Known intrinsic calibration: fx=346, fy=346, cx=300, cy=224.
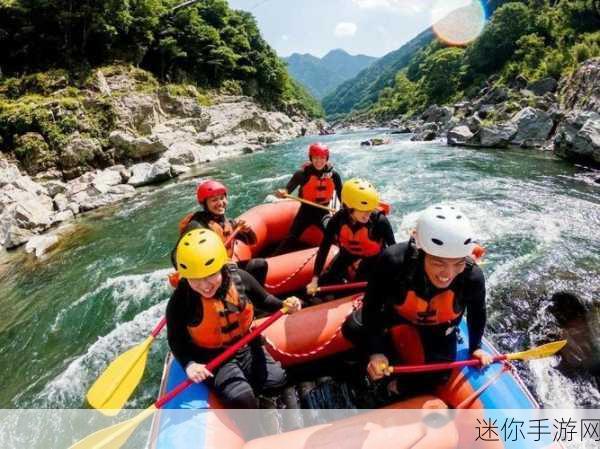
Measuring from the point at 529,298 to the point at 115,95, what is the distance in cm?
2496

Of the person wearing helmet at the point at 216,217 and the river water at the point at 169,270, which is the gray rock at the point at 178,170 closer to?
the river water at the point at 169,270

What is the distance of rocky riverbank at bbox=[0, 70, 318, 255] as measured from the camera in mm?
12312

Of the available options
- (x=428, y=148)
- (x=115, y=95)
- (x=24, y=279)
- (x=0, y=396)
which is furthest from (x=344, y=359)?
(x=115, y=95)

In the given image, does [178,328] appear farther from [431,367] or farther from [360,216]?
[360,216]

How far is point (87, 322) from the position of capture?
5973 mm

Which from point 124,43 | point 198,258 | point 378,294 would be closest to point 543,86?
point 378,294

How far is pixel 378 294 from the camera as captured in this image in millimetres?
2732

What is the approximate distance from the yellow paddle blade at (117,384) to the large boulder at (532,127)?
19862mm

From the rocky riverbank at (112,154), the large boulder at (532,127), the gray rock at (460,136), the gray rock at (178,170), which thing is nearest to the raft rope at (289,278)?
the rocky riverbank at (112,154)

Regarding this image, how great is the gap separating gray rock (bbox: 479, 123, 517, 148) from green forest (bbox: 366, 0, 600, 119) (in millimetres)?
8332

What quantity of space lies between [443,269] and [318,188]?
345 cm

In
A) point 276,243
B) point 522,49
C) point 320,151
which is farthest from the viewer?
point 522,49

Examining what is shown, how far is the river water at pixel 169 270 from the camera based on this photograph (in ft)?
14.5

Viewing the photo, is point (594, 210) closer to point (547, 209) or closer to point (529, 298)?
point (547, 209)
